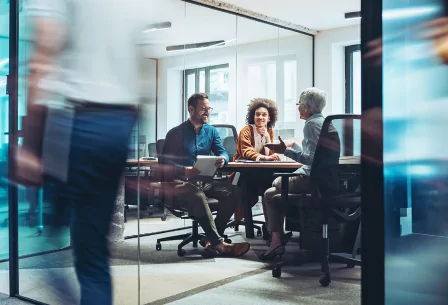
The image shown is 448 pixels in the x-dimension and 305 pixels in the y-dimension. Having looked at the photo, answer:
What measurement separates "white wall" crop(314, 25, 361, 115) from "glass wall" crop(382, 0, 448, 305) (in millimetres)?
6090

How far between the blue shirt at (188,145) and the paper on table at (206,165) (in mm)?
197

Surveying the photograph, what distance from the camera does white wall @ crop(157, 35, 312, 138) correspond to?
5.11m

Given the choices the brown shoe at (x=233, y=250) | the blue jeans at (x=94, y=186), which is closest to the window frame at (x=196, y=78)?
the brown shoe at (x=233, y=250)

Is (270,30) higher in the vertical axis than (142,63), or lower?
higher

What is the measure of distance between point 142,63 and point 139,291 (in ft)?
5.48

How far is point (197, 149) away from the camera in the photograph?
166 inches

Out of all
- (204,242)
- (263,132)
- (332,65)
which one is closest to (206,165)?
(204,242)

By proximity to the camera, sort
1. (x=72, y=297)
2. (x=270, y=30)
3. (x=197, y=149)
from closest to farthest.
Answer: (x=72, y=297) → (x=197, y=149) → (x=270, y=30)

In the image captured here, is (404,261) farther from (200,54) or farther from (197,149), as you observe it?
(200,54)

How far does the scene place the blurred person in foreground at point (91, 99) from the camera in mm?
1481

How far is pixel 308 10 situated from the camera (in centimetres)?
660

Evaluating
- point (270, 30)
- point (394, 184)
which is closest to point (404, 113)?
point (394, 184)

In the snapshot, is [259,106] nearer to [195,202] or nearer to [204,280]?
[195,202]

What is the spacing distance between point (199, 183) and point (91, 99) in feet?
8.45
